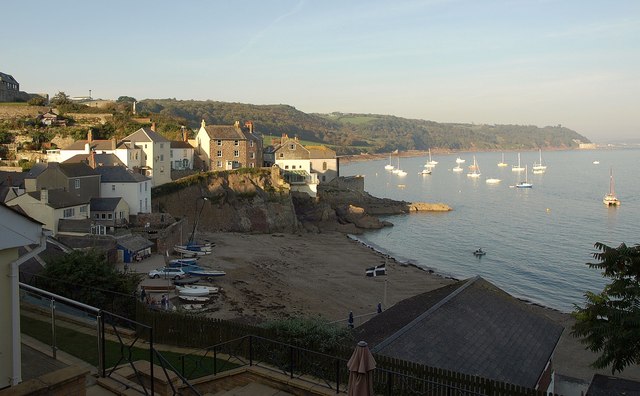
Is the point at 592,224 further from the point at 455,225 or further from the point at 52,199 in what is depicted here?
the point at 52,199

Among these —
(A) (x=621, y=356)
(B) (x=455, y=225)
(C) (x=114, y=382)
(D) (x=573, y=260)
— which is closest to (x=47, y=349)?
(C) (x=114, y=382)

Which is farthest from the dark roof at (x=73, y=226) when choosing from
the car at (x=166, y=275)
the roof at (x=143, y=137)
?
the roof at (x=143, y=137)

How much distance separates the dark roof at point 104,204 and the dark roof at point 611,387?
113 ft

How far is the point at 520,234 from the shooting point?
213 ft

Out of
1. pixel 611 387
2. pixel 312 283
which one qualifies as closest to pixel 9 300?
pixel 611 387

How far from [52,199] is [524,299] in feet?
104

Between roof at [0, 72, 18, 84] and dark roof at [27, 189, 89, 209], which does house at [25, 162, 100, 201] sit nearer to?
dark roof at [27, 189, 89, 209]

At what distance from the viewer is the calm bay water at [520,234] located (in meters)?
44.7

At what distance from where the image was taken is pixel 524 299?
38844 millimetres

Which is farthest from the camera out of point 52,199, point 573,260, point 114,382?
point 573,260

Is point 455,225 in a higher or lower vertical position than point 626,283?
lower

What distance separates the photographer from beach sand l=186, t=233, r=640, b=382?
2823cm

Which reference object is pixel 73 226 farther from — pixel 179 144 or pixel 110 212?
pixel 179 144

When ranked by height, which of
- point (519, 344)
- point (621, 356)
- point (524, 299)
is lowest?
point (524, 299)
